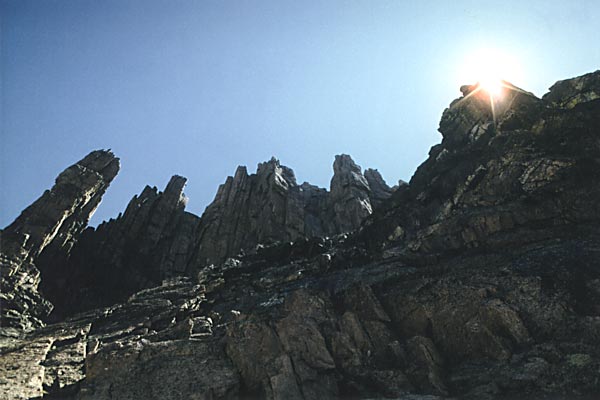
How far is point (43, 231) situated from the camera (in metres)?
69.6

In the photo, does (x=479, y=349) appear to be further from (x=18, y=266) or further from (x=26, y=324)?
(x=18, y=266)

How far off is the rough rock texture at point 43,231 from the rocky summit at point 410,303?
448 millimetres

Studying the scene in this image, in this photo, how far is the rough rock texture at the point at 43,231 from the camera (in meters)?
51.8

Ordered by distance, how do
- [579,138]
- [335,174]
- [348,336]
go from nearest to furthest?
1. [348,336]
2. [579,138]
3. [335,174]

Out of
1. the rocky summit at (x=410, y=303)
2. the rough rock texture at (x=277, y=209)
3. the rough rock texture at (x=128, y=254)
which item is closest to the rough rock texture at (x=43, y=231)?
the rocky summit at (x=410, y=303)

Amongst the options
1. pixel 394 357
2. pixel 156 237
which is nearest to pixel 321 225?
pixel 156 237

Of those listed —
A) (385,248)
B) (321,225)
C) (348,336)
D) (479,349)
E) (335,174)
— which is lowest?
(479,349)

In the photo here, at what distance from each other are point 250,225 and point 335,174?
27.8 metres

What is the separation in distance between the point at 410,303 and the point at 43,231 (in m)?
70.4

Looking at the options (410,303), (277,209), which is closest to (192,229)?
(277,209)

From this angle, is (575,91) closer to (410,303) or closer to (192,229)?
(410,303)

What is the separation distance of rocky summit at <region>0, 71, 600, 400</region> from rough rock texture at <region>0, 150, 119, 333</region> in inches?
17.6

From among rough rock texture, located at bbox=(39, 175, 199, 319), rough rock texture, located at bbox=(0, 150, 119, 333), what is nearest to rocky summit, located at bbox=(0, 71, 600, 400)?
rough rock texture, located at bbox=(0, 150, 119, 333)

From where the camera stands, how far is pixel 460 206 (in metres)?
44.1
